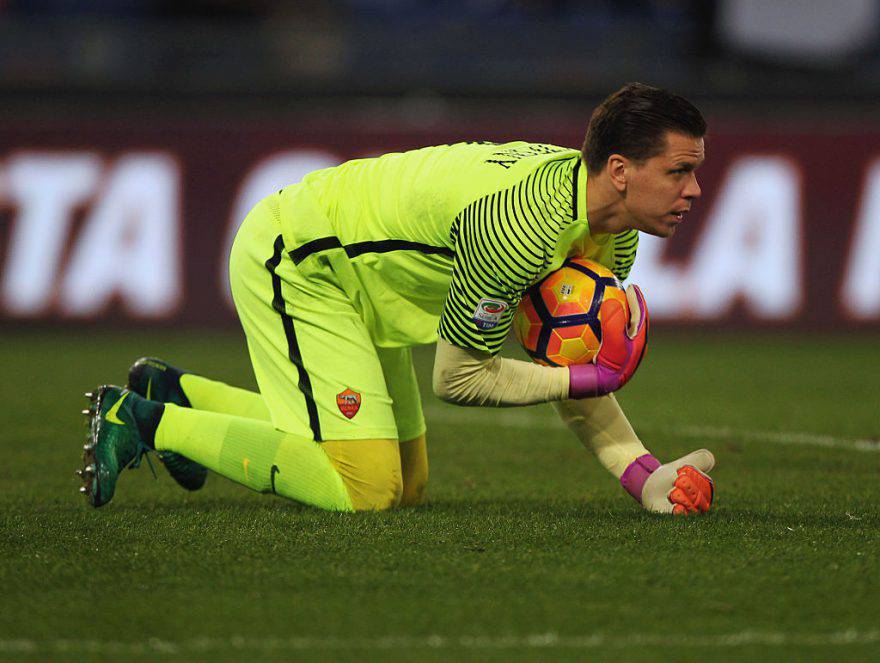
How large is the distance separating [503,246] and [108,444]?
1.72 meters

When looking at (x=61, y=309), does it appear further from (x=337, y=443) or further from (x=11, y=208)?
(x=337, y=443)

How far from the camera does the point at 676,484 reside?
16.5 ft

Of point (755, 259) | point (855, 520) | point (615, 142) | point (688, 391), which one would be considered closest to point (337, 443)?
point (615, 142)

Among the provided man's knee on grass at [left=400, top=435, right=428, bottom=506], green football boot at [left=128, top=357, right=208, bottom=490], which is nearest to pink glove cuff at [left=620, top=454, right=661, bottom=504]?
man's knee on grass at [left=400, top=435, right=428, bottom=506]

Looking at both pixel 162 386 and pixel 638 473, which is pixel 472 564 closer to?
pixel 638 473

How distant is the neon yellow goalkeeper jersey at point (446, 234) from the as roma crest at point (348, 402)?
0.30 m

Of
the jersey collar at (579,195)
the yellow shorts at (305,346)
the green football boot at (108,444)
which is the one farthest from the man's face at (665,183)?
the green football boot at (108,444)

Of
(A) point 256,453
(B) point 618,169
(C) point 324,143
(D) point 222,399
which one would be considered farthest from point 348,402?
(C) point 324,143

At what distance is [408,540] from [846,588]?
140 centimetres

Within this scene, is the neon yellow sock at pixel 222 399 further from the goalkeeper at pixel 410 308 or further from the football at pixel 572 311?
the football at pixel 572 311

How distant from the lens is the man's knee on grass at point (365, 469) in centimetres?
519

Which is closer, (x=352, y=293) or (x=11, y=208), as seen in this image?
(x=352, y=293)

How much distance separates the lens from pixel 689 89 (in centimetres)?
1409

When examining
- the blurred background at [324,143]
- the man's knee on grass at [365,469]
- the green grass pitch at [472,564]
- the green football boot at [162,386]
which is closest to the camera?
the green grass pitch at [472,564]
